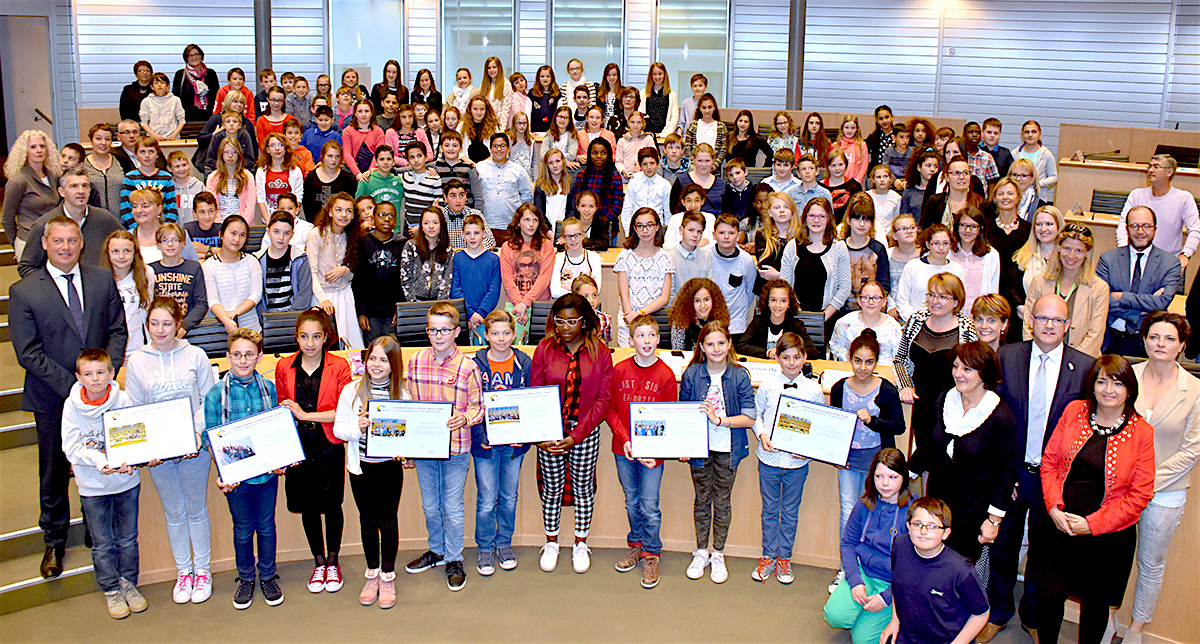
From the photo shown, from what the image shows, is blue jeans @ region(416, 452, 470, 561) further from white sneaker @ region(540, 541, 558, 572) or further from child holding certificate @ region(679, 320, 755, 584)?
child holding certificate @ region(679, 320, 755, 584)

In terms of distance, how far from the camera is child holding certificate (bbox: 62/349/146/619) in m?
4.89

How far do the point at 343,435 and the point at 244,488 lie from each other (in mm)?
628

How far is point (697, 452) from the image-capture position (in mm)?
5297

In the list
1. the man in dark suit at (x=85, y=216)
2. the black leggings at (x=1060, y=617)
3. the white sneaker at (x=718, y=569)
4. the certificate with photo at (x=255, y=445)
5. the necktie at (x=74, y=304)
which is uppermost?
the man in dark suit at (x=85, y=216)

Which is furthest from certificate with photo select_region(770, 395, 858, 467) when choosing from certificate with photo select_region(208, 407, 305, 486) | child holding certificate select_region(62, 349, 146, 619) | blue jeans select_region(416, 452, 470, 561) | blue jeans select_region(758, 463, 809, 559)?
child holding certificate select_region(62, 349, 146, 619)

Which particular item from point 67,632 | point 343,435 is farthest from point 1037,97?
point 67,632

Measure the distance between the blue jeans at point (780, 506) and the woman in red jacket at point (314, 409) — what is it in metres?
2.30

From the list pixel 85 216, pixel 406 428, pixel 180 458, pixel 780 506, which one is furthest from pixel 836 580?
pixel 85 216

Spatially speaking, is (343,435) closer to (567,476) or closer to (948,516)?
(567,476)

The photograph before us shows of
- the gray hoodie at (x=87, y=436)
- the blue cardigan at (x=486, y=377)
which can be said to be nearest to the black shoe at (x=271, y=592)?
the gray hoodie at (x=87, y=436)

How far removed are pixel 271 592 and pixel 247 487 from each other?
624 millimetres

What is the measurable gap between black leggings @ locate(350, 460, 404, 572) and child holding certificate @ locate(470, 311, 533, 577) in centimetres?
47

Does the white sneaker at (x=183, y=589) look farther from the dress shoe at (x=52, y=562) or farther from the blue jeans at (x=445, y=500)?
the blue jeans at (x=445, y=500)

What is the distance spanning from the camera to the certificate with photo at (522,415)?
17.2ft
